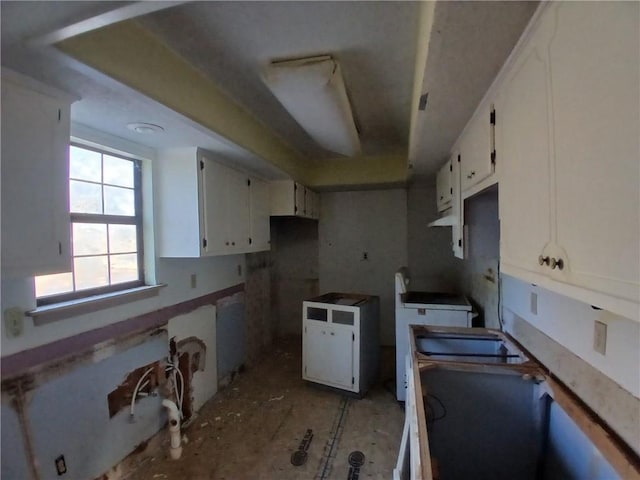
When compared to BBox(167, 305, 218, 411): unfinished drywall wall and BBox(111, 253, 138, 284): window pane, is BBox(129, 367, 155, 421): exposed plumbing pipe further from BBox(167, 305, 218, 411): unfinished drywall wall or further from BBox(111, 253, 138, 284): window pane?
BBox(111, 253, 138, 284): window pane

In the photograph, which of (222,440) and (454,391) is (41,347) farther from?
(454,391)

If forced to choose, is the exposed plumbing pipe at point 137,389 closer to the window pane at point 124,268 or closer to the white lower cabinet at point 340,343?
the window pane at point 124,268

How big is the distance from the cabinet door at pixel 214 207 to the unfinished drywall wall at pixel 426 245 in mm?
2481

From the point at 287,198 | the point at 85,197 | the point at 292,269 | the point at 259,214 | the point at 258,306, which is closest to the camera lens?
the point at 85,197

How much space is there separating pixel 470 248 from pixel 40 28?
2.29 metres

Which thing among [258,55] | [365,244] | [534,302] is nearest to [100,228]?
[258,55]

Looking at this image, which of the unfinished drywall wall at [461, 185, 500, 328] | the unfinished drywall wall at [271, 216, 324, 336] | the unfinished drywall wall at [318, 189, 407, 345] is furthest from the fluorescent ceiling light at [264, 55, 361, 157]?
the unfinished drywall wall at [271, 216, 324, 336]

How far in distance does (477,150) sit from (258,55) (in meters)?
1.24

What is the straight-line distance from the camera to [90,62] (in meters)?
1.16

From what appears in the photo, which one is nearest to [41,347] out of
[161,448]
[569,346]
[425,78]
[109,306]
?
[109,306]

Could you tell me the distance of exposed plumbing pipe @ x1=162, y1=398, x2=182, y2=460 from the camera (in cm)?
227

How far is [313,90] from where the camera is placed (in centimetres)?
175

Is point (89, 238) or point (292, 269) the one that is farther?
point (292, 269)

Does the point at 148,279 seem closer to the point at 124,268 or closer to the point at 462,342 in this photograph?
the point at 124,268
